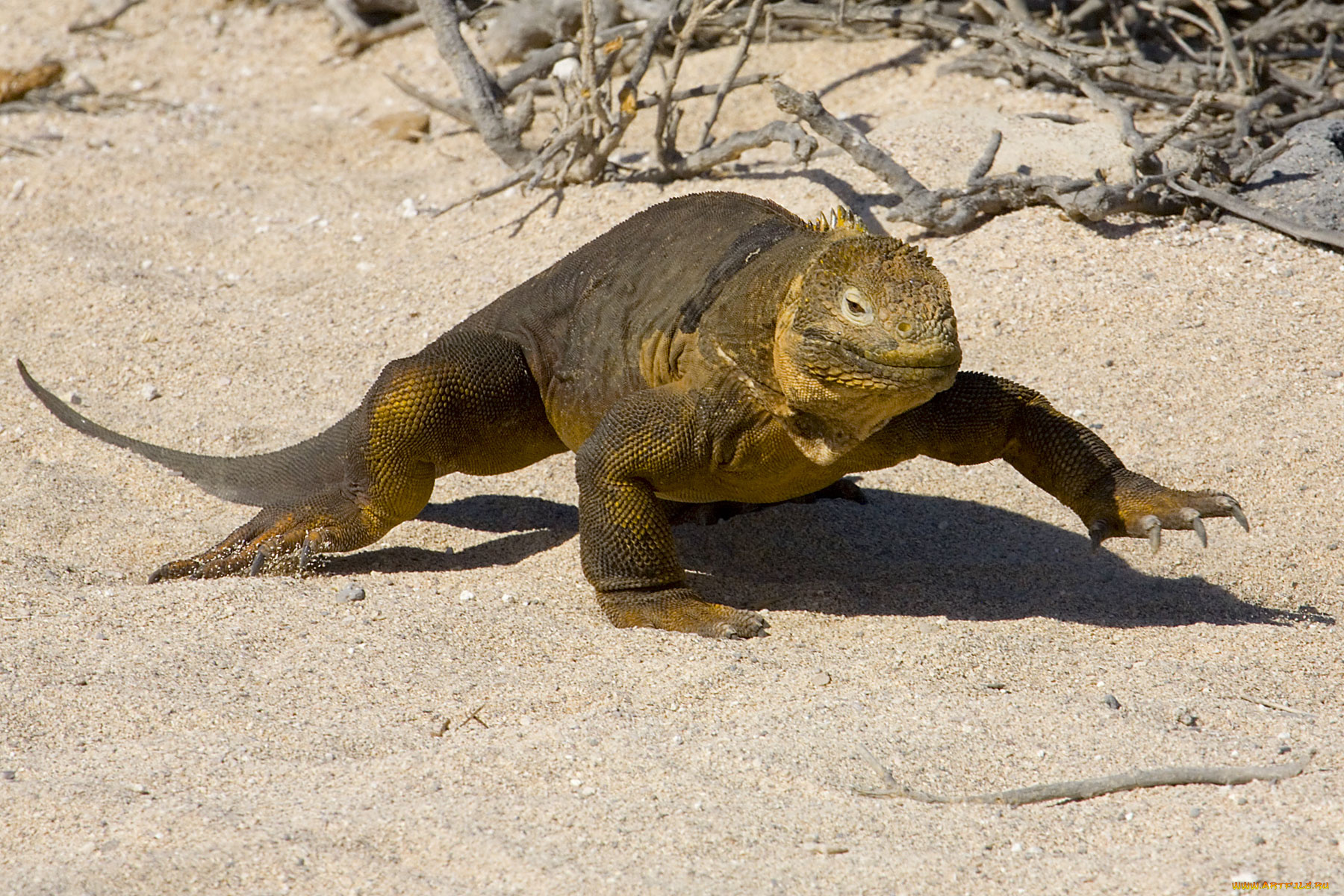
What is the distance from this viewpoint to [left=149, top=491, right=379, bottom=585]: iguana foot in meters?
5.92

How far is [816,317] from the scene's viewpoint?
444cm

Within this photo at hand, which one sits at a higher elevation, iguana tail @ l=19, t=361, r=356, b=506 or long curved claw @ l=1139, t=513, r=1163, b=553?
long curved claw @ l=1139, t=513, r=1163, b=553

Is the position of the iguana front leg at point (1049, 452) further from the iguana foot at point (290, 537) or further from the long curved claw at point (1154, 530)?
the iguana foot at point (290, 537)

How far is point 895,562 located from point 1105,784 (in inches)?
93.7

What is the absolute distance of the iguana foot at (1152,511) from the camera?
5109 mm

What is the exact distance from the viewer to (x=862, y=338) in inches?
168

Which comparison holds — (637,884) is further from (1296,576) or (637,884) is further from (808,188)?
(808,188)

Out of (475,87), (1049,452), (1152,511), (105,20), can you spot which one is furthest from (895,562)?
(105,20)

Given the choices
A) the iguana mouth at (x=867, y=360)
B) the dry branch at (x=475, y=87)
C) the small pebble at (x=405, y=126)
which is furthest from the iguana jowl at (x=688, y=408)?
the small pebble at (x=405, y=126)

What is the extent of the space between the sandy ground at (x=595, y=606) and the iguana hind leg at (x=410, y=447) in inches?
11.2

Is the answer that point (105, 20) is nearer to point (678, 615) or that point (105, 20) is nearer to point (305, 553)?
point (305, 553)

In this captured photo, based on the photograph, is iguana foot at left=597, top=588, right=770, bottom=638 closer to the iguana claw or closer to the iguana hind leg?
the iguana hind leg

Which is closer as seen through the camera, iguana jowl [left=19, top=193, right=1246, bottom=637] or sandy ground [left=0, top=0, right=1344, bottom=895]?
sandy ground [left=0, top=0, right=1344, bottom=895]

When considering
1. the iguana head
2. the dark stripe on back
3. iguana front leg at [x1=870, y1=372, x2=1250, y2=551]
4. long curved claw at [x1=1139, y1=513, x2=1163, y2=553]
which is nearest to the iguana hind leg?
the dark stripe on back
